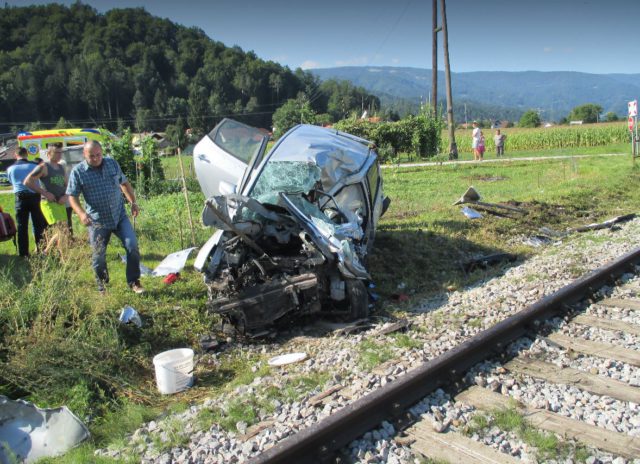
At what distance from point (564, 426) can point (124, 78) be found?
86987 mm

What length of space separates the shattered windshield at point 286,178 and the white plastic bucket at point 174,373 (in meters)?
2.07

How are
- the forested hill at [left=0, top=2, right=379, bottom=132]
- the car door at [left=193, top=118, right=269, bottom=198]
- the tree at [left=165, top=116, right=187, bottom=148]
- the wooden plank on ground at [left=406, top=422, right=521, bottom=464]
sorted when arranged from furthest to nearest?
the forested hill at [left=0, top=2, right=379, bottom=132] < the tree at [left=165, top=116, right=187, bottom=148] < the car door at [left=193, top=118, right=269, bottom=198] < the wooden plank on ground at [left=406, top=422, right=521, bottom=464]

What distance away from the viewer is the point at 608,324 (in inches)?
203

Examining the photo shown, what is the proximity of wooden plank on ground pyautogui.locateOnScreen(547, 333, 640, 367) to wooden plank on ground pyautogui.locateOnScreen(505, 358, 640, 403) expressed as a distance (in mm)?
429

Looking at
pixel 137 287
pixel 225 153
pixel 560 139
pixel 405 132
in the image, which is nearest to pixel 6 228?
pixel 137 287

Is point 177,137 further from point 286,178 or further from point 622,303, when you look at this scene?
point 622,303

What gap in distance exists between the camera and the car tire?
5.70m

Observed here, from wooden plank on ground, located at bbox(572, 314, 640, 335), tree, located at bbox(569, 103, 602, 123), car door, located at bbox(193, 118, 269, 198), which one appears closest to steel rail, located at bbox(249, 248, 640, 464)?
wooden plank on ground, located at bbox(572, 314, 640, 335)

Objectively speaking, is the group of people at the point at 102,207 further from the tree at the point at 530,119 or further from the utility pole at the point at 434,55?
the tree at the point at 530,119

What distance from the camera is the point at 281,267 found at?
5586 mm

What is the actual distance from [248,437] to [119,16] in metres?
111

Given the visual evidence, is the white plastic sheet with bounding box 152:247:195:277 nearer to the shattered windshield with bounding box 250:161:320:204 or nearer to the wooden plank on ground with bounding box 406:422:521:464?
the shattered windshield with bounding box 250:161:320:204

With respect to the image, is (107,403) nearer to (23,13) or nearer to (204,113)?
(204,113)

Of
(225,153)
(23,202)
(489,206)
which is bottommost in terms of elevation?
(489,206)
